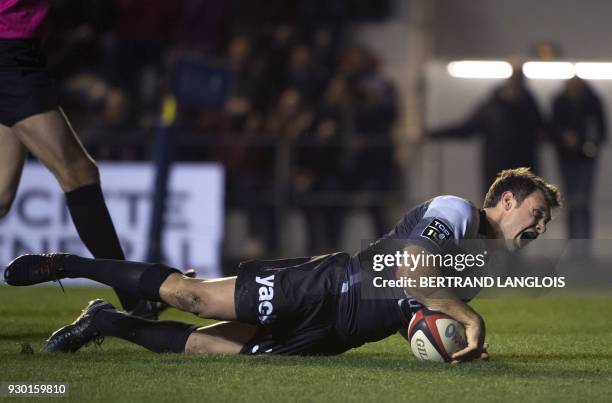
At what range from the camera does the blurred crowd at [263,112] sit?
13.5 metres

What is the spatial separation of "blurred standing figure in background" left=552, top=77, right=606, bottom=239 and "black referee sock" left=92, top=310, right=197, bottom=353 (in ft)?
25.3

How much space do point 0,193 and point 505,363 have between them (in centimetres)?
250

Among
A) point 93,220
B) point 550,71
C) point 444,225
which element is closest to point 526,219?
point 444,225

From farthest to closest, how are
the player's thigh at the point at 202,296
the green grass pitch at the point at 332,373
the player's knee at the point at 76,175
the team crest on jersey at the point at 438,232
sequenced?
the player's knee at the point at 76,175 < the player's thigh at the point at 202,296 < the team crest on jersey at the point at 438,232 < the green grass pitch at the point at 332,373

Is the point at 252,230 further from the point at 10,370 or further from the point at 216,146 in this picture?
the point at 10,370

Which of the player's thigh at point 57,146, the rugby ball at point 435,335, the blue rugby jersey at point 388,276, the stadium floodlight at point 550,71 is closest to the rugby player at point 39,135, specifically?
the player's thigh at point 57,146

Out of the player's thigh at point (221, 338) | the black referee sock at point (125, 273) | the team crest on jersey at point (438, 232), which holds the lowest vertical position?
the player's thigh at point (221, 338)

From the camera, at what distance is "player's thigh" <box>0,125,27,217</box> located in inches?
266

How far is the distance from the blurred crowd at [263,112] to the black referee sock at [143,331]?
6843mm

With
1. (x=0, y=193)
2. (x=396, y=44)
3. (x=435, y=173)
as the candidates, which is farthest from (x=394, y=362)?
(x=396, y=44)

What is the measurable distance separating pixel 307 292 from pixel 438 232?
1.98ft

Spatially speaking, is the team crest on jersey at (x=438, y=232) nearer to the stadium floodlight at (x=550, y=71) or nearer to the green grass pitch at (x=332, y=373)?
the green grass pitch at (x=332, y=373)

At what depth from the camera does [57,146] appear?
6.68m

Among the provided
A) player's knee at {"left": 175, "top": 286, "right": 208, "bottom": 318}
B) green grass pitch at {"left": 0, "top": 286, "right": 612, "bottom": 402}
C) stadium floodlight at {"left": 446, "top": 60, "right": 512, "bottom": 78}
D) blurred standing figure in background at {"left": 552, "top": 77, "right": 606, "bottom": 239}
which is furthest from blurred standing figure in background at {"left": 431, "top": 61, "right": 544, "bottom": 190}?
player's knee at {"left": 175, "top": 286, "right": 208, "bottom": 318}
